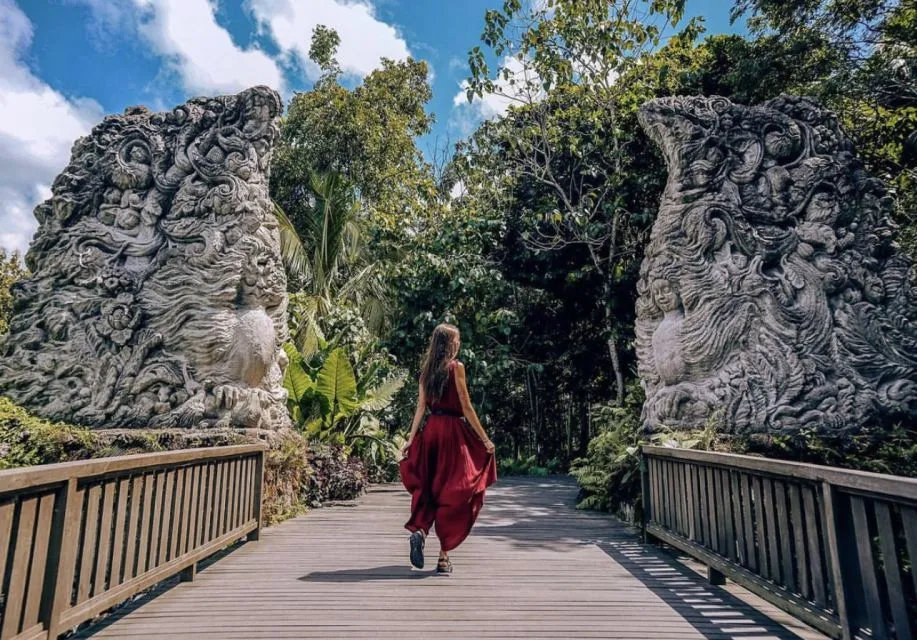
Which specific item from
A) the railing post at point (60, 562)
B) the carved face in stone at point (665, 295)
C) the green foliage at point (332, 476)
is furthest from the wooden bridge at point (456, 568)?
the green foliage at point (332, 476)

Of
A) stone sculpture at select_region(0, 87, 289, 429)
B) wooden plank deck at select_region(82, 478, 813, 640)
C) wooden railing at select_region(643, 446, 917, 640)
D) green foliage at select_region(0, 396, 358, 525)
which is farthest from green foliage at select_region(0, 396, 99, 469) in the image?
wooden railing at select_region(643, 446, 917, 640)

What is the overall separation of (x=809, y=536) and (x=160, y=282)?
5.92 meters

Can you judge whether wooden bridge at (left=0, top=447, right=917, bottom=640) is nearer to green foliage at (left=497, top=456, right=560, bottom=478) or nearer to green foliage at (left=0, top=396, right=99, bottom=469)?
green foliage at (left=0, top=396, right=99, bottom=469)

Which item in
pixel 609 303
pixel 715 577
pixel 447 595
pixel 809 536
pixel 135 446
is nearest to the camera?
pixel 809 536

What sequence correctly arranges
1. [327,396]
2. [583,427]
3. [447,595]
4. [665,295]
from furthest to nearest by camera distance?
[583,427] < [327,396] < [665,295] < [447,595]

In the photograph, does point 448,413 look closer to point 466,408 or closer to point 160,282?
point 466,408

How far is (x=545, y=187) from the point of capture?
12.3 meters

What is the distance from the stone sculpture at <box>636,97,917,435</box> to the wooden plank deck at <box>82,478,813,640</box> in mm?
1886

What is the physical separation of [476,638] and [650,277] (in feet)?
15.3

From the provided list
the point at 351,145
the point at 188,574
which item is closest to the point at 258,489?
the point at 188,574

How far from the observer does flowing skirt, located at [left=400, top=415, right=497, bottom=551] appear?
3795 millimetres

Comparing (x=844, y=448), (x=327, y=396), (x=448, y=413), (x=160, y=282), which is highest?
(x=160, y=282)

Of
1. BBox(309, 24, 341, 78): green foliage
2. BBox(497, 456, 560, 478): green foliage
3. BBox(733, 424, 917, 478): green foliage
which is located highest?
BBox(309, 24, 341, 78): green foliage

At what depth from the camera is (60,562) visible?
226 cm
